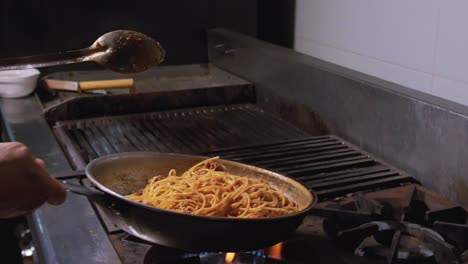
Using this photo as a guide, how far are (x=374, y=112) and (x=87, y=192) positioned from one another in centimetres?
82

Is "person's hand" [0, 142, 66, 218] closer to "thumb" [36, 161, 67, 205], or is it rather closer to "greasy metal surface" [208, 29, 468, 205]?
"thumb" [36, 161, 67, 205]

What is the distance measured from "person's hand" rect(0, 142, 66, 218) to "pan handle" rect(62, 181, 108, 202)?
1.2 inches

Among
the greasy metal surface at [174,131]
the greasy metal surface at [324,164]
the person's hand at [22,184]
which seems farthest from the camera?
the greasy metal surface at [174,131]

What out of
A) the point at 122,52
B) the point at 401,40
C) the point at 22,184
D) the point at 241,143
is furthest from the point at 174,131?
the point at 22,184

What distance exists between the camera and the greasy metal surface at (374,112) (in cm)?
116

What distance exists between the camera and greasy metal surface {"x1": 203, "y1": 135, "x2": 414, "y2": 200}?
1.19m

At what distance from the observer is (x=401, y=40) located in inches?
66.7

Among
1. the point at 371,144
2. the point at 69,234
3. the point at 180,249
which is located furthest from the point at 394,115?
the point at 69,234

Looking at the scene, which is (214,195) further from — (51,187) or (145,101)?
(145,101)

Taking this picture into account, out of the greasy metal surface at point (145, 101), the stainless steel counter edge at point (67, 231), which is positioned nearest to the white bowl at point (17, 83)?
the greasy metal surface at point (145, 101)

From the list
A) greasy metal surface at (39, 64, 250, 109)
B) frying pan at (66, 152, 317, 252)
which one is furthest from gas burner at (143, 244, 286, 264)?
greasy metal surface at (39, 64, 250, 109)

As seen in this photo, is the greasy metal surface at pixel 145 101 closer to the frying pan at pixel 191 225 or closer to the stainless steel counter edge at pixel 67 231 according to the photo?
Answer: the stainless steel counter edge at pixel 67 231

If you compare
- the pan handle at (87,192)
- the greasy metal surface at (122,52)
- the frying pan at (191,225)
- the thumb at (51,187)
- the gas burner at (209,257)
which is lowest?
the gas burner at (209,257)

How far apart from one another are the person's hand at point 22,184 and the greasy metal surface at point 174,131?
21.0 inches
